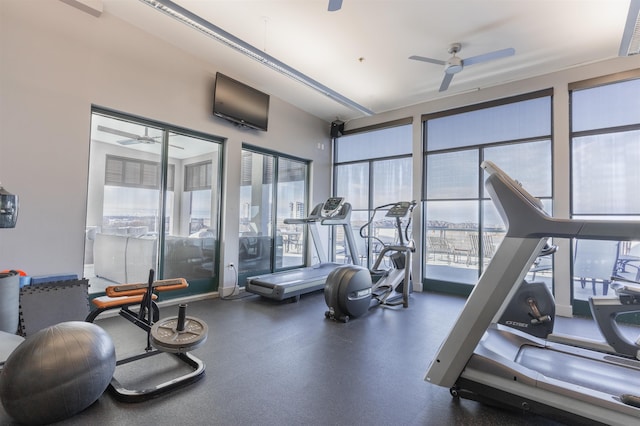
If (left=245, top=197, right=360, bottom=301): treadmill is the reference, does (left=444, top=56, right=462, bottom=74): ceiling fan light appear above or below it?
above

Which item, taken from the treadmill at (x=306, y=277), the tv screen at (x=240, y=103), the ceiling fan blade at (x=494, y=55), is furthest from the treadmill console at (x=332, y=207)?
the ceiling fan blade at (x=494, y=55)

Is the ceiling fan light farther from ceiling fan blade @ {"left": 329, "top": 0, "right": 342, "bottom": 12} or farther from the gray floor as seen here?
the gray floor

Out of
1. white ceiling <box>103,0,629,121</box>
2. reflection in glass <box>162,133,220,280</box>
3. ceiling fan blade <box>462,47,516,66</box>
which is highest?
white ceiling <box>103,0,629,121</box>

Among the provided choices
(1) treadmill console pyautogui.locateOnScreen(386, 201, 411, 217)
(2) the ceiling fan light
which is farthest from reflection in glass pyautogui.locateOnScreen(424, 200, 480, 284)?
(2) the ceiling fan light

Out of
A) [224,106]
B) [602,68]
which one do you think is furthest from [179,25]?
[602,68]

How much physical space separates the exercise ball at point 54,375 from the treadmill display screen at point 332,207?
11.9 feet

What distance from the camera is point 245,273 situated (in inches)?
220

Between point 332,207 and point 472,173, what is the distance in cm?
266

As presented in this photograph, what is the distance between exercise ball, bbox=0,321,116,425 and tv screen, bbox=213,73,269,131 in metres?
3.72

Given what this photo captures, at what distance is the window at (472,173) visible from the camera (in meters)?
4.84

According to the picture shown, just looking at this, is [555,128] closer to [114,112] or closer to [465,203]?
[465,203]

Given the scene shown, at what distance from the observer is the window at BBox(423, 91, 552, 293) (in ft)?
15.9

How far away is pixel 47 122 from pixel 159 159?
4.38 feet

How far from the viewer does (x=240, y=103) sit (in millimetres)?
5027
